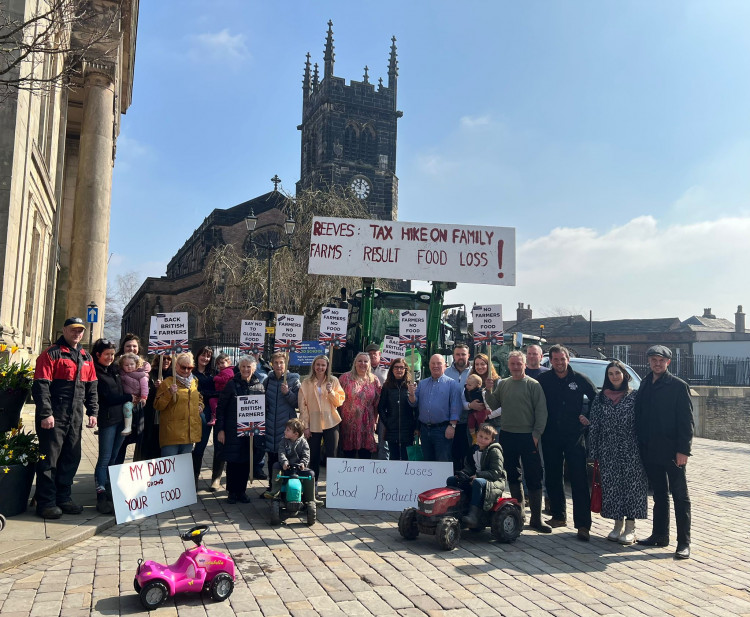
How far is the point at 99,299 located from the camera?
19828mm

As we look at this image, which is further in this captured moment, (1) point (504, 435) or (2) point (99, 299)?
(2) point (99, 299)

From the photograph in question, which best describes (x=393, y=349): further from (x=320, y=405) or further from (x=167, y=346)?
(x=167, y=346)

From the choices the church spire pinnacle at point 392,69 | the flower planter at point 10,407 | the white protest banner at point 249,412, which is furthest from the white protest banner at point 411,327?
the church spire pinnacle at point 392,69

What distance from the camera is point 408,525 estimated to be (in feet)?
21.0

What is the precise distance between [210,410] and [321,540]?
3336 mm

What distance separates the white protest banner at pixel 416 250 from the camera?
991cm

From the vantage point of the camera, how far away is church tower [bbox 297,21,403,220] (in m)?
67.9

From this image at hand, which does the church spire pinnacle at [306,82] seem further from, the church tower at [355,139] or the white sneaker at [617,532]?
the white sneaker at [617,532]

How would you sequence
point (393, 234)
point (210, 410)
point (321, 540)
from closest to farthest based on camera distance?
point (321, 540), point (210, 410), point (393, 234)

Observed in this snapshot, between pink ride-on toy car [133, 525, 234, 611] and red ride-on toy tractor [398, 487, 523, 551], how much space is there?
7.03 feet

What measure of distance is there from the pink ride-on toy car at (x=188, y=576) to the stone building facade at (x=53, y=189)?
7850 millimetres

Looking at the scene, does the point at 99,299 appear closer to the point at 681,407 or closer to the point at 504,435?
the point at 504,435

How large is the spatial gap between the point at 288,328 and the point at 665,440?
17.6ft

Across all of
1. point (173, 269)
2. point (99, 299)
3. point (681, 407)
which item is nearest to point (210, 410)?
point (681, 407)
